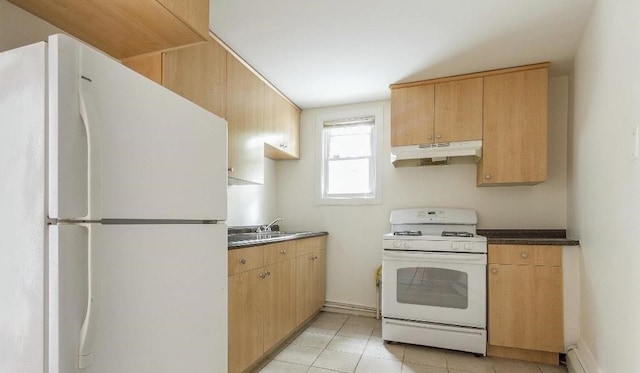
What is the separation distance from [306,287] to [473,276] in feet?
4.85

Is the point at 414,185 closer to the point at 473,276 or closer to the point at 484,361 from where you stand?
the point at 473,276

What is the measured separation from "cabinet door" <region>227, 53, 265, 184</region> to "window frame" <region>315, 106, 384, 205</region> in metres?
1.05

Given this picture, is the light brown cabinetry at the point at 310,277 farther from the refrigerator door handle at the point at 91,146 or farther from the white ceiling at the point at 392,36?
the refrigerator door handle at the point at 91,146

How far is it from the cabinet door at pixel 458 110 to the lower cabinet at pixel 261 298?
1686mm

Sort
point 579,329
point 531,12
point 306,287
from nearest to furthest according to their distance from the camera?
point 531,12
point 579,329
point 306,287

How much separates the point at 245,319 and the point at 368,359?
1057mm

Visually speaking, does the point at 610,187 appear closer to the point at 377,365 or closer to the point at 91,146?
the point at 377,365

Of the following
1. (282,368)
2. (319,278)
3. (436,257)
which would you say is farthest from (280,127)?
(282,368)

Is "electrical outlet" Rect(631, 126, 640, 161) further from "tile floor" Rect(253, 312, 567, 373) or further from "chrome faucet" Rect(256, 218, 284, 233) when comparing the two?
"chrome faucet" Rect(256, 218, 284, 233)

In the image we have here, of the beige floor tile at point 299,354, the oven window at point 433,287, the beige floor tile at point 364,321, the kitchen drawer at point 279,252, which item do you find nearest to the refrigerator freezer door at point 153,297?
the kitchen drawer at point 279,252

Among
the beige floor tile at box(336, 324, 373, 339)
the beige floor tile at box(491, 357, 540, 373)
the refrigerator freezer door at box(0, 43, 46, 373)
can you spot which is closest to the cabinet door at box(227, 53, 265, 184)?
the refrigerator freezer door at box(0, 43, 46, 373)

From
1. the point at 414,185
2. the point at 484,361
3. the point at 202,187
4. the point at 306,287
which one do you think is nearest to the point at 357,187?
the point at 414,185

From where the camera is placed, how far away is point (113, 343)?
34.5 inches

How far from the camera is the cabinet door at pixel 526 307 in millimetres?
2291
